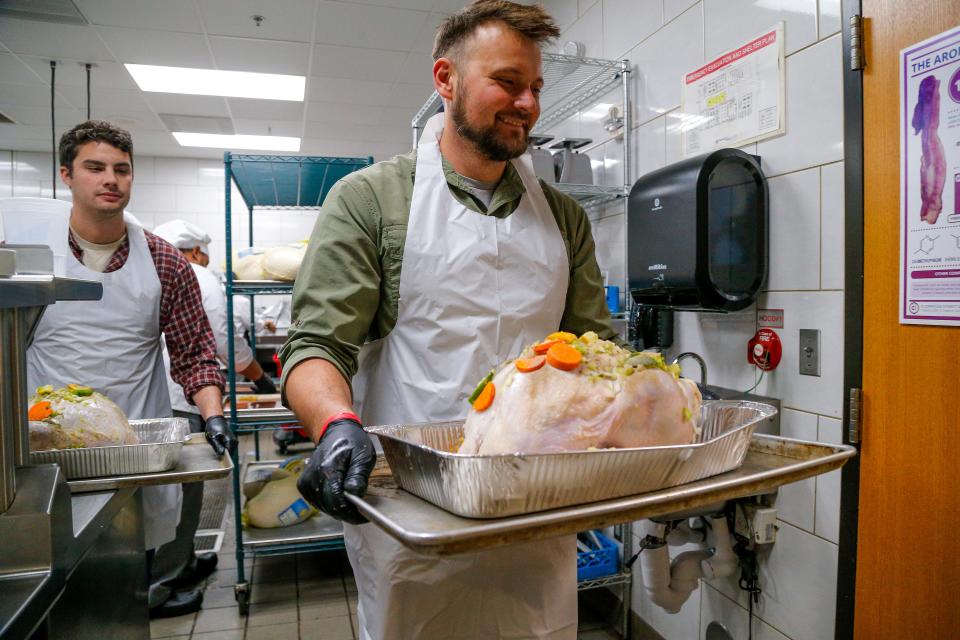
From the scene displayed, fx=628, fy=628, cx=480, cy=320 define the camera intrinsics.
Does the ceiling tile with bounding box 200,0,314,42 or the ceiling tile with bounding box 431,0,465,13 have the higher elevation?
the ceiling tile with bounding box 431,0,465,13

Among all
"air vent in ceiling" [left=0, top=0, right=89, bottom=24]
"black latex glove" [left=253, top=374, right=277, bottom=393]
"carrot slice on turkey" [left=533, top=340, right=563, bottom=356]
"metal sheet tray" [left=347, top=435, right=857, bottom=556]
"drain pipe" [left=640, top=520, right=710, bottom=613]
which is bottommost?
"drain pipe" [left=640, top=520, right=710, bottom=613]

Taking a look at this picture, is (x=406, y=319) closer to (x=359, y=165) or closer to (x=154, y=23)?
(x=359, y=165)

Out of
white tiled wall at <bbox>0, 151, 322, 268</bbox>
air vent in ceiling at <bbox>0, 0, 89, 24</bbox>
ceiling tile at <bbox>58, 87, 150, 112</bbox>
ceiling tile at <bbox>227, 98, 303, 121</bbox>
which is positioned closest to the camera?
air vent in ceiling at <bbox>0, 0, 89, 24</bbox>

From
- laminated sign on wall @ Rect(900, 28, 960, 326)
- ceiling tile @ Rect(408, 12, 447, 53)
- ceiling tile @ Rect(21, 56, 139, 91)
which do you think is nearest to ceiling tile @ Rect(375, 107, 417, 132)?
ceiling tile @ Rect(408, 12, 447, 53)

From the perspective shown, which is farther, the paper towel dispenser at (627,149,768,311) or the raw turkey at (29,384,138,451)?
the paper towel dispenser at (627,149,768,311)

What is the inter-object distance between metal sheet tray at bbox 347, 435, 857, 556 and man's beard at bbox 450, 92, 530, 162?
68cm

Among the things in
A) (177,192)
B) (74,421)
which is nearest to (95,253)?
(74,421)

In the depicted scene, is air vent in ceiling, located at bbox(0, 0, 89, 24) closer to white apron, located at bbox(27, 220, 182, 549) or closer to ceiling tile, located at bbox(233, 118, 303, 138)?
ceiling tile, located at bbox(233, 118, 303, 138)

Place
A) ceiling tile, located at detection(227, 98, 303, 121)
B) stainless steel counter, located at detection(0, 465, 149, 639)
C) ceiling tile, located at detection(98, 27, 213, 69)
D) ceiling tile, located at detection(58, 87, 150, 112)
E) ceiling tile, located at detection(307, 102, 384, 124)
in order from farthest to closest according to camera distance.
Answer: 1. ceiling tile, located at detection(307, 102, 384, 124)
2. ceiling tile, located at detection(227, 98, 303, 121)
3. ceiling tile, located at detection(58, 87, 150, 112)
4. ceiling tile, located at detection(98, 27, 213, 69)
5. stainless steel counter, located at detection(0, 465, 149, 639)

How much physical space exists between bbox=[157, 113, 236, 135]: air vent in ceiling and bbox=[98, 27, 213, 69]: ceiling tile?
4.31 ft

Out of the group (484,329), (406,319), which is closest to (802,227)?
(484,329)

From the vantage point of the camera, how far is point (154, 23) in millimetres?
3729

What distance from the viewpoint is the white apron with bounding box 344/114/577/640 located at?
115 centimetres

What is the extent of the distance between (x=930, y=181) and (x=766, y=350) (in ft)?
1.91
